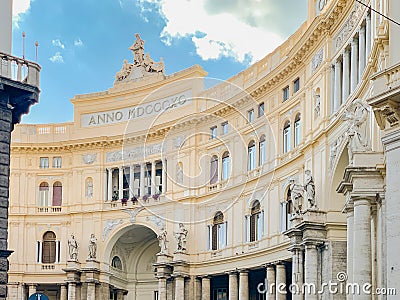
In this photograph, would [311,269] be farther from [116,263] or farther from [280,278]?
[116,263]

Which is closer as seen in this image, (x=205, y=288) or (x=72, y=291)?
(x=205, y=288)

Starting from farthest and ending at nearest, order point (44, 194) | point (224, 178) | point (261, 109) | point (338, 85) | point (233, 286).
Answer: point (44, 194) < point (224, 178) < point (233, 286) < point (261, 109) < point (338, 85)

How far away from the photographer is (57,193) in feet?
234

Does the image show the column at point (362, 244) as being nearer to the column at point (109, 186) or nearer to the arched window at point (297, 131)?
the arched window at point (297, 131)

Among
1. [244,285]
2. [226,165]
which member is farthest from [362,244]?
[226,165]

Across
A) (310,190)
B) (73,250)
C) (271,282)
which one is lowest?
(271,282)

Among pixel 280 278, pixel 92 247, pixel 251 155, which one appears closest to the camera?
pixel 280 278

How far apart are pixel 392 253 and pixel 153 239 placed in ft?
157

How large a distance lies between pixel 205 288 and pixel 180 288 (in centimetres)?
174

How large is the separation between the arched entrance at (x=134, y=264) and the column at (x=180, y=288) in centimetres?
804

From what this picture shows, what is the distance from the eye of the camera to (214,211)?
6131 cm

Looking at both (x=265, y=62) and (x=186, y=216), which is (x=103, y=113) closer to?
(x=186, y=216)

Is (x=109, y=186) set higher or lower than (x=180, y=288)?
higher

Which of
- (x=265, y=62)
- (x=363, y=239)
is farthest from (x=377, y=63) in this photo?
(x=265, y=62)
